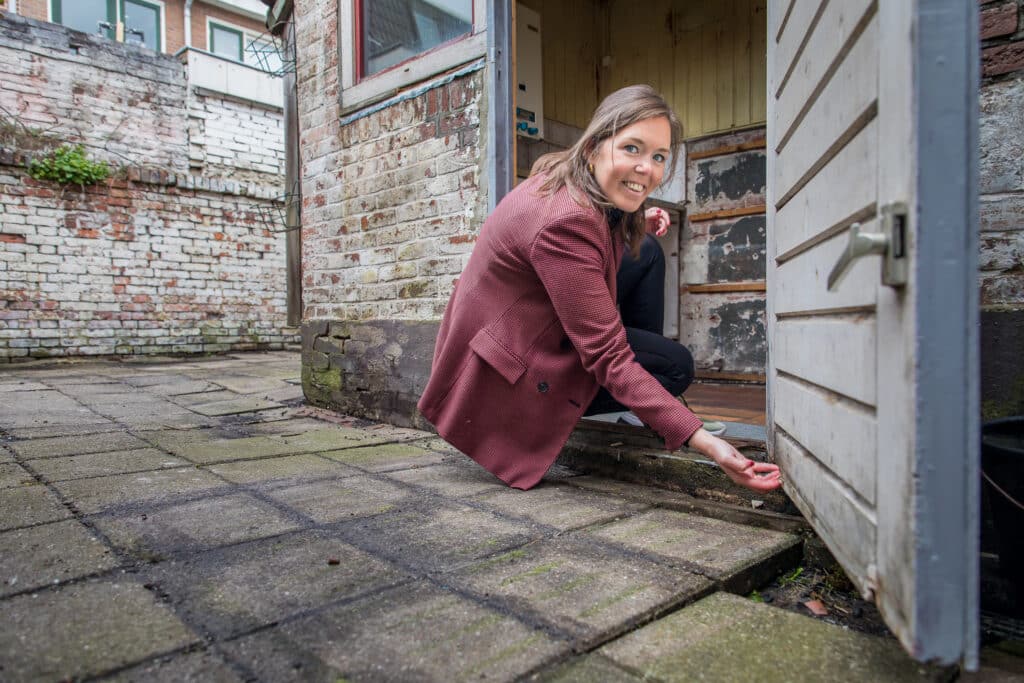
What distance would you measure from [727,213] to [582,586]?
3.64 m

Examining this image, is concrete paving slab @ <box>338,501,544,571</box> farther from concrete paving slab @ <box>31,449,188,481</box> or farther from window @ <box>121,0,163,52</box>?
window @ <box>121,0,163,52</box>

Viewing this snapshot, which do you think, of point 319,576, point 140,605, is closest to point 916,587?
point 319,576

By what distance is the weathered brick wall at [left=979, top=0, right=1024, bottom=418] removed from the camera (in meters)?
1.68

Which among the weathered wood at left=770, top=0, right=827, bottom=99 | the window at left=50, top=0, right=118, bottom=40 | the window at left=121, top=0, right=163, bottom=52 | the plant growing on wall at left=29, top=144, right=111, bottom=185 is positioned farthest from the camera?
the window at left=121, top=0, right=163, bottom=52

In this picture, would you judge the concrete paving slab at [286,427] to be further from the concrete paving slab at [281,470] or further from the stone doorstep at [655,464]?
the stone doorstep at [655,464]

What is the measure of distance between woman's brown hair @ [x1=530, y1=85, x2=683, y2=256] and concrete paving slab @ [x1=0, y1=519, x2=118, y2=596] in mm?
1560

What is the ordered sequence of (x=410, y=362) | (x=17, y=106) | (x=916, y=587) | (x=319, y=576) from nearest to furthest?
1. (x=916, y=587)
2. (x=319, y=576)
3. (x=410, y=362)
4. (x=17, y=106)

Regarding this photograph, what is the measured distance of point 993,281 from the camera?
172cm

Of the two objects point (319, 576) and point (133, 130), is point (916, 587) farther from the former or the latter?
point (133, 130)

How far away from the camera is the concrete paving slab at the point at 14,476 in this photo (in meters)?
2.14

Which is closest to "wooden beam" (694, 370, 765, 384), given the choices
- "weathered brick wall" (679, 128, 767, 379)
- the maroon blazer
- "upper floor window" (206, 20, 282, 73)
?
"weathered brick wall" (679, 128, 767, 379)

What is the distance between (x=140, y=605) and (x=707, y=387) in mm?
3617

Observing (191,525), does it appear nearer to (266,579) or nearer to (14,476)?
(266,579)

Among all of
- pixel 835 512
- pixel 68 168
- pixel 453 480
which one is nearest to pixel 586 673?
pixel 835 512
